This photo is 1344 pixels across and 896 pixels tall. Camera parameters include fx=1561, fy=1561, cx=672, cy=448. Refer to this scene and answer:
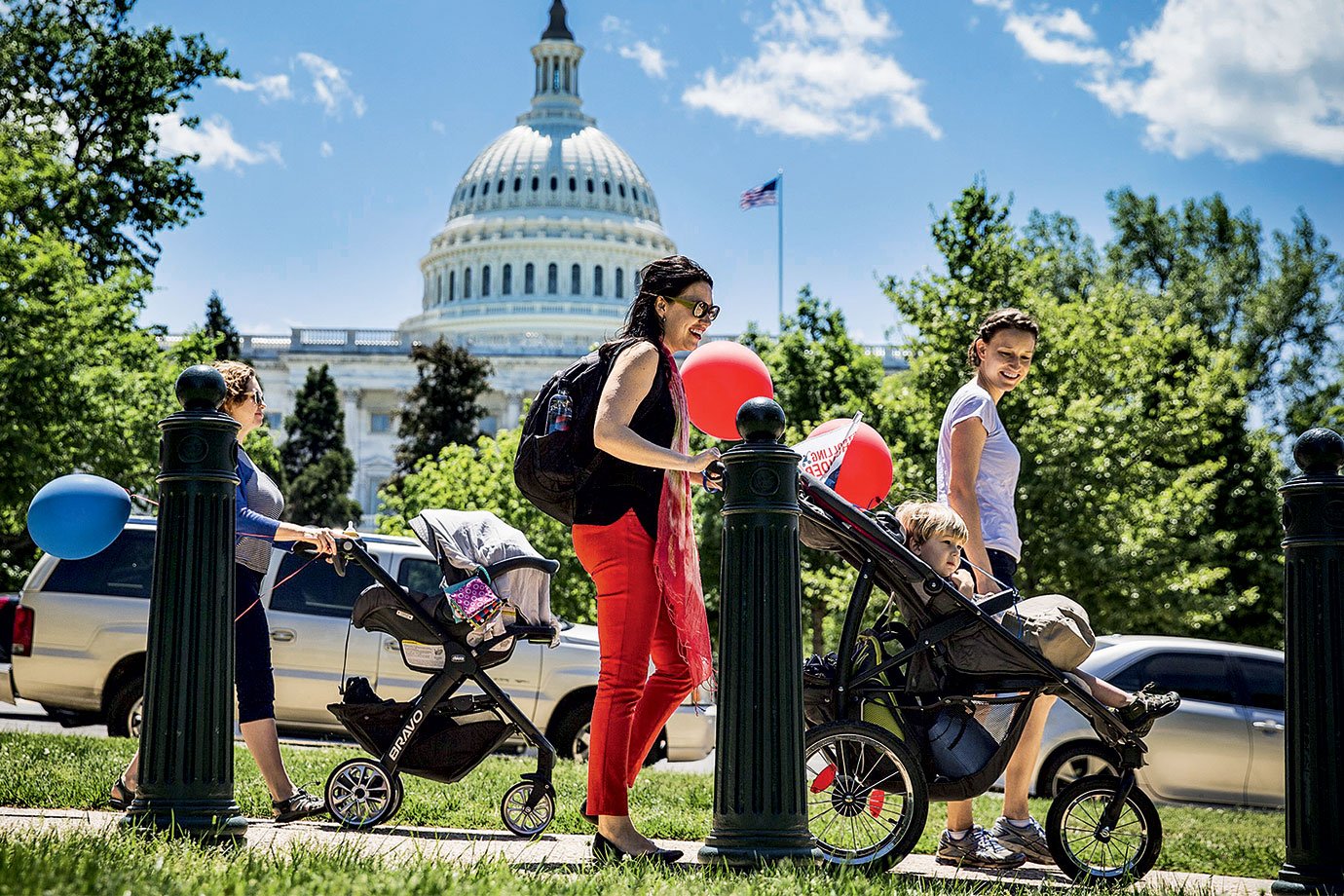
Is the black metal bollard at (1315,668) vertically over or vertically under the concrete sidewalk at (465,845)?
over

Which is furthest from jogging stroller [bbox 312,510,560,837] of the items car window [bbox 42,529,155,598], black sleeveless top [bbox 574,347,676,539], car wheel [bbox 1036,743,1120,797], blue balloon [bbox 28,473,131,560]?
car window [bbox 42,529,155,598]

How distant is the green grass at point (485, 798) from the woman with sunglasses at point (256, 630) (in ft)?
1.82

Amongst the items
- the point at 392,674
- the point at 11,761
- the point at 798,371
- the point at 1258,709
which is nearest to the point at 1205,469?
the point at 798,371

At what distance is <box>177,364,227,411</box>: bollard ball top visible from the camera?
185 inches

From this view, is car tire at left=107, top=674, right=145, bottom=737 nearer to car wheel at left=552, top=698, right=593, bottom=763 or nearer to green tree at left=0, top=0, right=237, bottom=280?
car wheel at left=552, top=698, right=593, bottom=763

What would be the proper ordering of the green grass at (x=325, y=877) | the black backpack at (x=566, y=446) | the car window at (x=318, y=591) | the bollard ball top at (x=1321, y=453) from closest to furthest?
the green grass at (x=325, y=877), the bollard ball top at (x=1321, y=453), the black backpack at (x=566, y=446), the car window at (x=318, y=591)

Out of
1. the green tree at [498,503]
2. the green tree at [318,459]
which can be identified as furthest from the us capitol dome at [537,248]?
the green tree at [498,503]

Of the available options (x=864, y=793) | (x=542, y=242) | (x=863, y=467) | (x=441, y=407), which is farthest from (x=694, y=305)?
(x=542, y=242)

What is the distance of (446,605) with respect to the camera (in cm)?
657

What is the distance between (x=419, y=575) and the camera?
41.0 feet

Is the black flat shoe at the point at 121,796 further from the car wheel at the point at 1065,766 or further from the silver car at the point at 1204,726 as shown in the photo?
the silver car at the point at 1204,726

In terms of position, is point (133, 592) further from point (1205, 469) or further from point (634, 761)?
point (1205, 469)

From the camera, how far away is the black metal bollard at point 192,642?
14.9 feet

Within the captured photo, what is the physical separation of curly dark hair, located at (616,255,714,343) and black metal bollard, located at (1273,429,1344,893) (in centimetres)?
211
